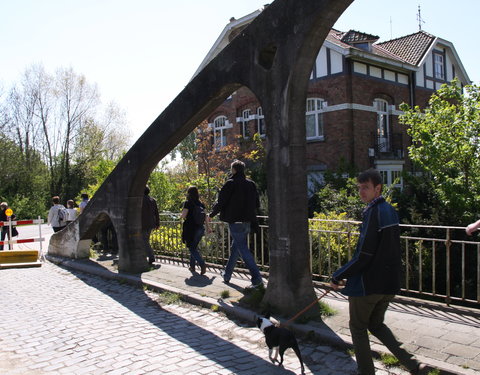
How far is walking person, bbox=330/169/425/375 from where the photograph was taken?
11.2ft

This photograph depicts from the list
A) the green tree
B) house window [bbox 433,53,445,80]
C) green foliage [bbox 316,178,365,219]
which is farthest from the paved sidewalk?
house window [bbox 433,53,445,80]

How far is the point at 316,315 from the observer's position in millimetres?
5340

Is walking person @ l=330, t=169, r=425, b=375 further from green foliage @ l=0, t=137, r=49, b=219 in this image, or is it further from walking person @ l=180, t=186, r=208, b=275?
green foliage @ l=0, t=137, r=49, b=219

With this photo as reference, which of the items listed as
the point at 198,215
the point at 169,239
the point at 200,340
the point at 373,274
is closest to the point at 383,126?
the point at 169,239

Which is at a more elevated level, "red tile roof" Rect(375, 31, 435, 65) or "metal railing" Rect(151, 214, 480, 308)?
"red tile roof" Rect(375, 31, 435, 65)

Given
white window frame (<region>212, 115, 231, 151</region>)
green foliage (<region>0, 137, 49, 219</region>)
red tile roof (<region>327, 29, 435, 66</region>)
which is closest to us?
red tile roof (<region>327, 29, 435, 66</region>)

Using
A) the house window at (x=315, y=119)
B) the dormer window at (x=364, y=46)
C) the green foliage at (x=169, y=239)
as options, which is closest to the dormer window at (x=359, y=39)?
the dormer window at (x=364, y=46)

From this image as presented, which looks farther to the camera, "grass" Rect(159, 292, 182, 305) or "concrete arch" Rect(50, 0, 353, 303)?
"grass" Rect(159, 292, 182, 305)

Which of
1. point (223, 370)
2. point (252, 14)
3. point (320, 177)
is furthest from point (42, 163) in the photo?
point (223, 370)

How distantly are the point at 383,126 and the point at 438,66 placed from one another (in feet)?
21.5

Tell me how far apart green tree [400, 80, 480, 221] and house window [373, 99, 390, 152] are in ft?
29.8

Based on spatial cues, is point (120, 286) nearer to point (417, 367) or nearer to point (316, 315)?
point (316, 315)

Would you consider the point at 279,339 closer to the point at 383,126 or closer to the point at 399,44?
the point at 383,126

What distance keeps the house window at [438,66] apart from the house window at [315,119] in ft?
28.3
